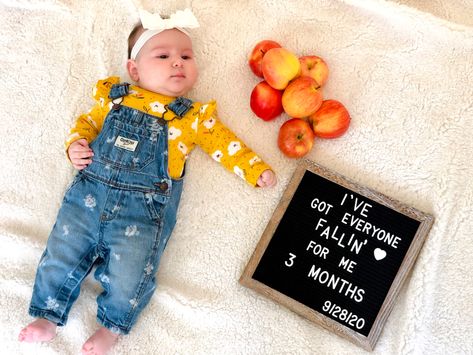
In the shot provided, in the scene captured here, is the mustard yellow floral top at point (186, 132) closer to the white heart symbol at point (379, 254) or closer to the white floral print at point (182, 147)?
the white floral print at point (182, 147)

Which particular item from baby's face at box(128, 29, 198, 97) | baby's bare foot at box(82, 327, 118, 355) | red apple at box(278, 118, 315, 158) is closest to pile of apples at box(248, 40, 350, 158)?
red apple at box(278, 118, 315, 158)

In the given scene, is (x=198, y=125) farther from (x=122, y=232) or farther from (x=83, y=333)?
(x=83, y=333)

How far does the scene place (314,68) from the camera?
1.51 metres

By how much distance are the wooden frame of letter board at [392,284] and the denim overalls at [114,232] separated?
296mm

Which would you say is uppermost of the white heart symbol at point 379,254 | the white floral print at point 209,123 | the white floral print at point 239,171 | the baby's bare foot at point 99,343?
the white floral print at point 209,123

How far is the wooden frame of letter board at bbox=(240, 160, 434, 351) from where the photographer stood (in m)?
1.38

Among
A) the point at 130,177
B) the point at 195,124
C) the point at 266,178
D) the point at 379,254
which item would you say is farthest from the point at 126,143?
the point at 379,254

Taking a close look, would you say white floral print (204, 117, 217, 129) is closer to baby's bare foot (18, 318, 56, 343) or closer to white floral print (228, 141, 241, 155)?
white floral print (228, 141, 241, 155)

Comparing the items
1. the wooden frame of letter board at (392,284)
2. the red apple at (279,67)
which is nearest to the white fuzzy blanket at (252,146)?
the wooden frame of letter board at (392,284)

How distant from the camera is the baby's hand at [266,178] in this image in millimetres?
1447

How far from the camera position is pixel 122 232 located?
139cm

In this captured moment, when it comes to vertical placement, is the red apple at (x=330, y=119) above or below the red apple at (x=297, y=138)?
above

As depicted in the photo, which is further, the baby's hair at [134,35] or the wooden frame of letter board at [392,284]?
the baby's hair at [134,35]

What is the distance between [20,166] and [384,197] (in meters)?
1.17
